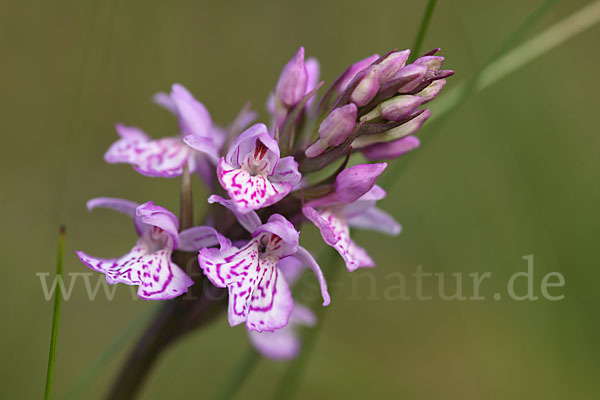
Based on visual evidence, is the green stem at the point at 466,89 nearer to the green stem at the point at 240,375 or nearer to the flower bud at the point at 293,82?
the flower bud at the point at 293,82

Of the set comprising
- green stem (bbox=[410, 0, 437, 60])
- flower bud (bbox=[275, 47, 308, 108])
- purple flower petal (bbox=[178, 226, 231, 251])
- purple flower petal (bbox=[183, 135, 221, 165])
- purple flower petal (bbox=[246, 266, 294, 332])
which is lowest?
purple flower petal (bbox=[246, 266, 294, 332])

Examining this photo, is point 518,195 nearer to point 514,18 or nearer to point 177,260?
point 514,18

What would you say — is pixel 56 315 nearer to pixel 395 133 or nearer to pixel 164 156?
pixel 164 156

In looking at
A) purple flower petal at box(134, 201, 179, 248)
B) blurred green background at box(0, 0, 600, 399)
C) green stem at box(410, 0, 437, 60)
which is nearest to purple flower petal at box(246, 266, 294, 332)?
purple flower petal at box(134, 201, 179, 248)

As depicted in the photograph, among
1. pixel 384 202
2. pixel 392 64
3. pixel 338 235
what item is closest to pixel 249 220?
pixel 338 235

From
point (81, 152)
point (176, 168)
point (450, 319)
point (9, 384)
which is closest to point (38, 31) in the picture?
point (81, 152)

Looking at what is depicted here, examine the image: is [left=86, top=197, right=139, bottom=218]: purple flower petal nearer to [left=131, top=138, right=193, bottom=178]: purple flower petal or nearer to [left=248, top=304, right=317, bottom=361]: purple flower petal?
[left=131, top=138, right=193, bottom=178]: purple flower petal
